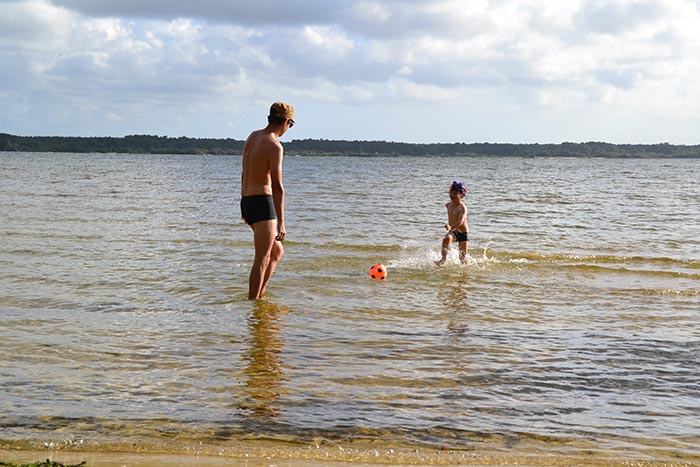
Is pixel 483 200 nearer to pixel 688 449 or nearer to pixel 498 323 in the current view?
pixel 498 323

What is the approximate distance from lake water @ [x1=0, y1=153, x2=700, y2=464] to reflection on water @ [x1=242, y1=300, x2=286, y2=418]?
24 mm

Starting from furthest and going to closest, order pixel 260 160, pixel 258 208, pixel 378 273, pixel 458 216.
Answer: pixel 458 216, pixel 378 273, pixel 258 208, pixel 260 160

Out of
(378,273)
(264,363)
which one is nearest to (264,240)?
(264,363)

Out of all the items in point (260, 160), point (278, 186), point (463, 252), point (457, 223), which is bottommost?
point (463, 252)

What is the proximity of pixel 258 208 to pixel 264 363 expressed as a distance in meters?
2.82

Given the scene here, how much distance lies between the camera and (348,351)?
6699 millimetres

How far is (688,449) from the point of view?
445 centimetres

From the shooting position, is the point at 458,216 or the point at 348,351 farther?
the point at 458,216

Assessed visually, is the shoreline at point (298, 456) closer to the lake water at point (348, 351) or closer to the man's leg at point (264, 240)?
the lake water at point (348, 351)

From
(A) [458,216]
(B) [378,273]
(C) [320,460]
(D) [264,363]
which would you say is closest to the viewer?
(C) [320,460]

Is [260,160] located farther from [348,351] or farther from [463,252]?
[463,252]

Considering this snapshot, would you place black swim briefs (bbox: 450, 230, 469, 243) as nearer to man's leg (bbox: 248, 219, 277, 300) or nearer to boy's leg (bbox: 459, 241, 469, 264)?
boy's leg (bbox: 459, 241, 469, 264)

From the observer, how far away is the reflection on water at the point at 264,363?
5.09 m

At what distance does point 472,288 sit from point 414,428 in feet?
20.4
